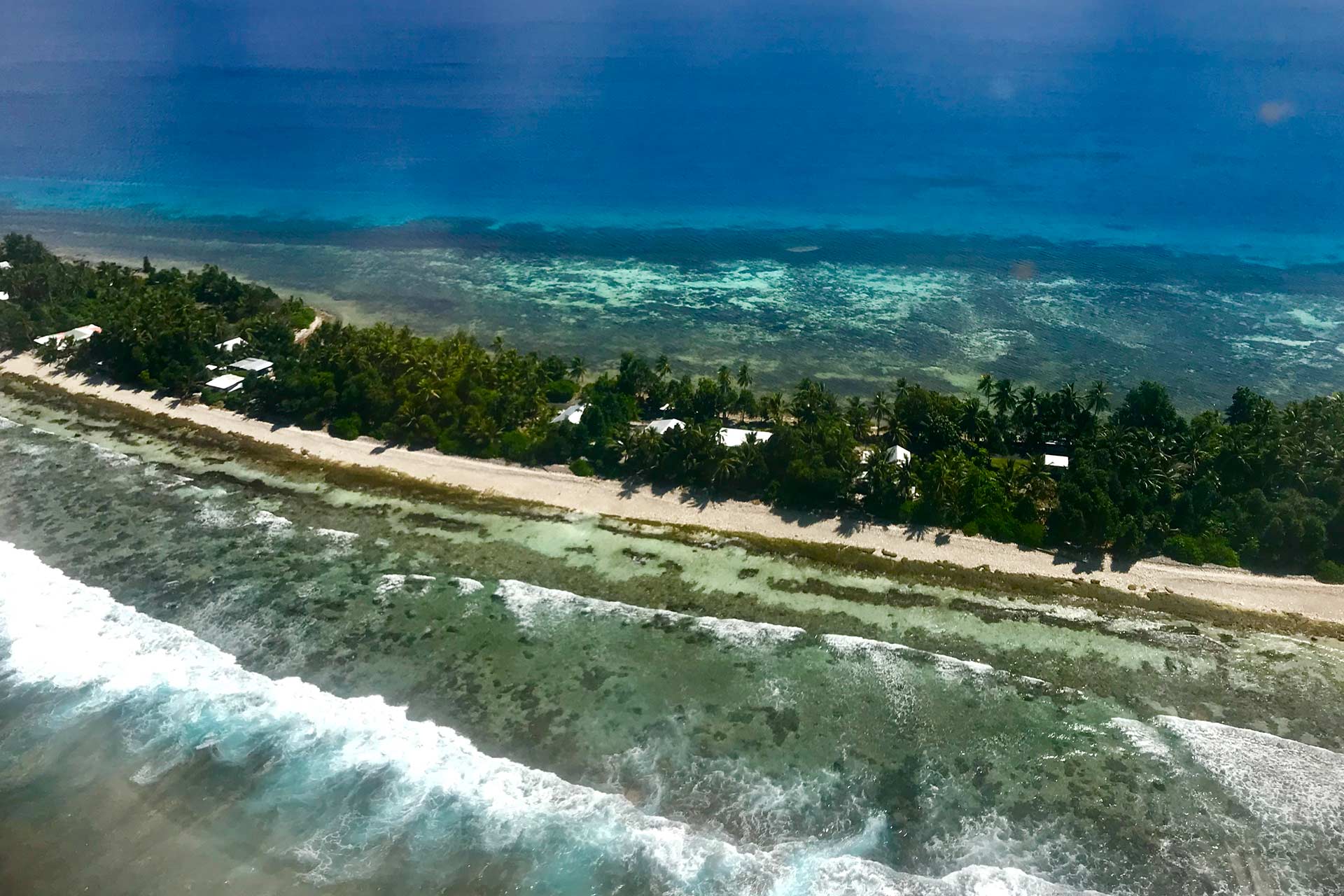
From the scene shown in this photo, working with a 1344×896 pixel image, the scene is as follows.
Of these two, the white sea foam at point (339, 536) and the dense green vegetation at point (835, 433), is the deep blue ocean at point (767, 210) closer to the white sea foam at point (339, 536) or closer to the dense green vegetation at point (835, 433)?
the dense green vegetation at point (835, 433)

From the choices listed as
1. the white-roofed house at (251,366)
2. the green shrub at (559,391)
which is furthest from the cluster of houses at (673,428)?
the white-roofed house at (251,366)

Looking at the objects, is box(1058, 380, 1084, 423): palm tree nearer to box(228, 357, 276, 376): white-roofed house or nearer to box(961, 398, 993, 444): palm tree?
box(961, 398, 993, 444): palm tree

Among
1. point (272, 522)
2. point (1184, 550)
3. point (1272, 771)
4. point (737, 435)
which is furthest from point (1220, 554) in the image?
point (272, 522)

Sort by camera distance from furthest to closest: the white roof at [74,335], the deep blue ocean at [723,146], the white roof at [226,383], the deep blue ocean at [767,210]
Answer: the deep blue ocean at [723,146] < the deep blue ocean at [767,210] < the white roof at [74,335] < the white roof at [226,383]

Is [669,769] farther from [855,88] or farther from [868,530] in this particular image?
[855,88]

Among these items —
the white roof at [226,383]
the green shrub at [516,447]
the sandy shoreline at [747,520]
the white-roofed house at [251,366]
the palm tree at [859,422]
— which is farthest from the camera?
the white-roofed house at [251,366]

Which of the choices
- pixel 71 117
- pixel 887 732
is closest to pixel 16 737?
pixel 887 732

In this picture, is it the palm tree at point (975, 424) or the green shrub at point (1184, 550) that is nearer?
the green shrub at point (1184, 550)

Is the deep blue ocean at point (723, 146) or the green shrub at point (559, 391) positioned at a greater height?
the deep blue ocean at point (723, 146)
